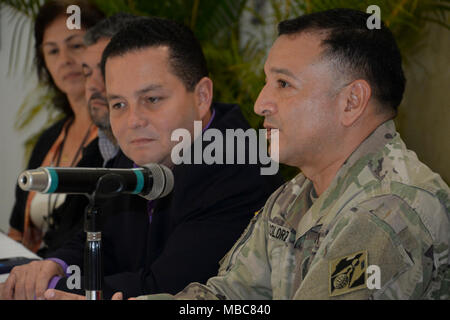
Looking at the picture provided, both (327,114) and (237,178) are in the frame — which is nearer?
(327,114)

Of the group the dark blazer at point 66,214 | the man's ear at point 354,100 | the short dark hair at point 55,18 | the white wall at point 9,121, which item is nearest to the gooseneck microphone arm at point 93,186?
the man's ear at point 354,100

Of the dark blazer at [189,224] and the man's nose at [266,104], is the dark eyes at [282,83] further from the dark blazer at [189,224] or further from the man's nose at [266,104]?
the dark blazer at [189,224]

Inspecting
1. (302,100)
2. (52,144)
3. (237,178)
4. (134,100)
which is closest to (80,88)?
(52,144)

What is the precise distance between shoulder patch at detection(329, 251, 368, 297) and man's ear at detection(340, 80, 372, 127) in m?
0.33

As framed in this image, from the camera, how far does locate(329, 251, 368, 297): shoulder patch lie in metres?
0.95

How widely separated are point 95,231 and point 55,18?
76.9 inches

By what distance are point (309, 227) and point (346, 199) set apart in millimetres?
109

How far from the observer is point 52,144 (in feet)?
9.19

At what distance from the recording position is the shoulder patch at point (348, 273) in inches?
37.5

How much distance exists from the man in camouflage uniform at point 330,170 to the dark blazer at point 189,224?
126 mm

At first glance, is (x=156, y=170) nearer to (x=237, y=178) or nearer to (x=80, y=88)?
(x=237, y=178)

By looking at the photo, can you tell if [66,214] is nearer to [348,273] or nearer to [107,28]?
[107,28]

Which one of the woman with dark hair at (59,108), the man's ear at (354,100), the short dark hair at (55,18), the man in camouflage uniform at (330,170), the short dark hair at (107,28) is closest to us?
the man in camouflage uniform at (330,170)

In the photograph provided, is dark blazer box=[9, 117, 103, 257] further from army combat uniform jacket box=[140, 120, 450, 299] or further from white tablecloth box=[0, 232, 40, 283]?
army combat uniform jacket box=[140, 120, 450, 299]
